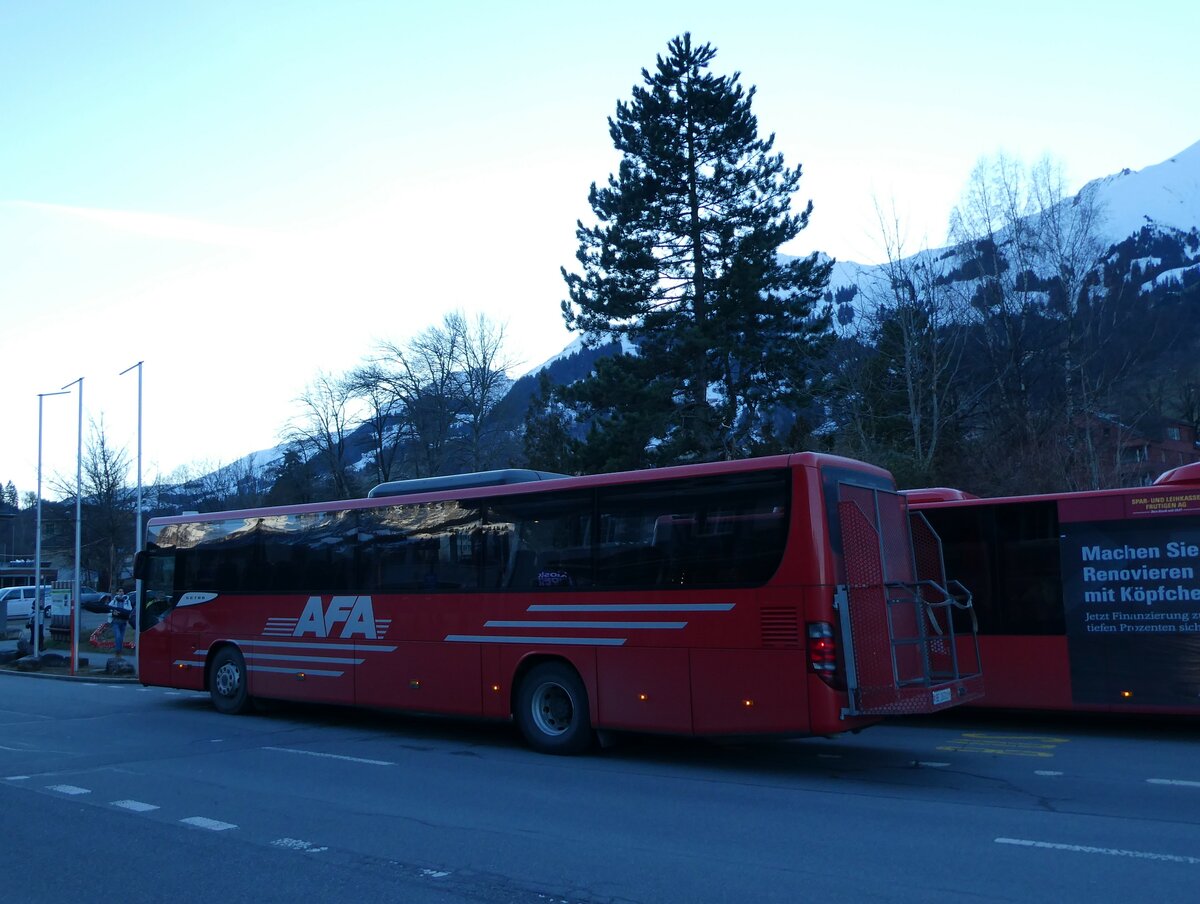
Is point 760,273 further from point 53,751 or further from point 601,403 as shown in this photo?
point 53,751

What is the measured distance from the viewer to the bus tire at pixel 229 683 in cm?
1593

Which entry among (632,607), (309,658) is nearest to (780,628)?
(632,607)

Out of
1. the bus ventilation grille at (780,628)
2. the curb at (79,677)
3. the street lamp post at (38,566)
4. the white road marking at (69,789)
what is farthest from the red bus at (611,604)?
the street lamp post at (38,566)

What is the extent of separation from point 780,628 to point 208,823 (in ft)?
17.4

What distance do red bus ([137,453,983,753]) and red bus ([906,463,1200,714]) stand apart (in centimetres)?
64

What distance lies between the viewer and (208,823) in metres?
8.34

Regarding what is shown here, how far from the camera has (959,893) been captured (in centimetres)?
609

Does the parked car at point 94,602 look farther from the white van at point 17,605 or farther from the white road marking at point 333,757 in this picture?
the white road marking at point 333,757

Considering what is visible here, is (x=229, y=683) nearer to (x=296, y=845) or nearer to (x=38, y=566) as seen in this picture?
(x=296, y=845)

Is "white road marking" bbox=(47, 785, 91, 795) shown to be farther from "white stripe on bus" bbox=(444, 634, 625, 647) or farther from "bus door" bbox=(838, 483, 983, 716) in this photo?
"bus door" bbox=(838, 483, 983, 716)

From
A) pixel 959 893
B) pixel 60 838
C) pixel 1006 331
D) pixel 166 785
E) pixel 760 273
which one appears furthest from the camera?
pixel 1006 331

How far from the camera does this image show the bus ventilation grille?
9.95 metres

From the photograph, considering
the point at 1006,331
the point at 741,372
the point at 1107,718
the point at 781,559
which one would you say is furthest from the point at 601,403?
the point at 781,559

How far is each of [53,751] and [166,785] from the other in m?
3.36
